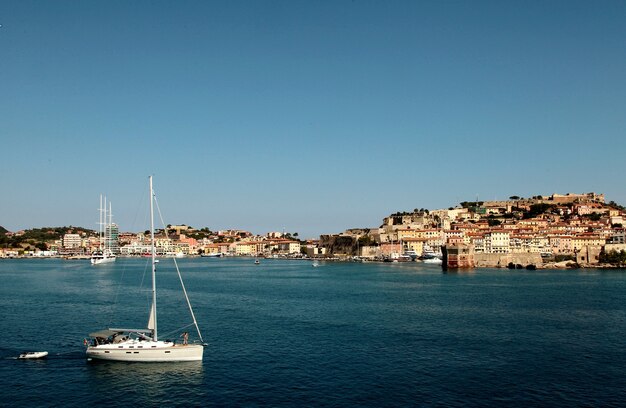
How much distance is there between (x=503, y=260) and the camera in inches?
3076

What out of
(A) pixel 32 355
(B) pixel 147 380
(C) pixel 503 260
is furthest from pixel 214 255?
(B) pixel 147 380

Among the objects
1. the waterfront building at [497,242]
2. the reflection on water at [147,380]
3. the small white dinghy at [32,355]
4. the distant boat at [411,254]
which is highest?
the waterfront building at [497,242]

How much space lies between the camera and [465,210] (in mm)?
135375

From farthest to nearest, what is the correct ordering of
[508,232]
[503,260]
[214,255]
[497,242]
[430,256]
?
[214,255] → [430,256] → [508,232] → [497,242] → [503,260]

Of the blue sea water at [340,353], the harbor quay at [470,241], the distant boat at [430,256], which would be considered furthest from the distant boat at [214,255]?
the blue sea water at [340,353]

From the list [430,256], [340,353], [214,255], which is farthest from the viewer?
[214,255]

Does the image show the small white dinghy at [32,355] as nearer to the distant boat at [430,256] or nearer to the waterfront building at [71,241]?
the distant boat at [430,256]

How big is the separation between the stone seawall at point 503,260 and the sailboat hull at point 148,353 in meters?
64.7

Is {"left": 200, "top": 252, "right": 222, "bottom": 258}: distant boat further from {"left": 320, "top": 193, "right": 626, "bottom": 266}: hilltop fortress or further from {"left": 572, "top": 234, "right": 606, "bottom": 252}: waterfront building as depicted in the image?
{"left": 572, "top": 234, "right": 606, "bottom": 252}: waterfront building

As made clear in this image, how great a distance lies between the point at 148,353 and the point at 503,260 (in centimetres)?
6732

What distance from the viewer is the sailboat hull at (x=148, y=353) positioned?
18.8 m

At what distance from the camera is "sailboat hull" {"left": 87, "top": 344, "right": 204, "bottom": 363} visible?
61.5ft

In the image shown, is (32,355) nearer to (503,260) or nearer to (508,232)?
(503,260)

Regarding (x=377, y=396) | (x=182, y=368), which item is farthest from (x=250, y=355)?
(x=377, y=396)
